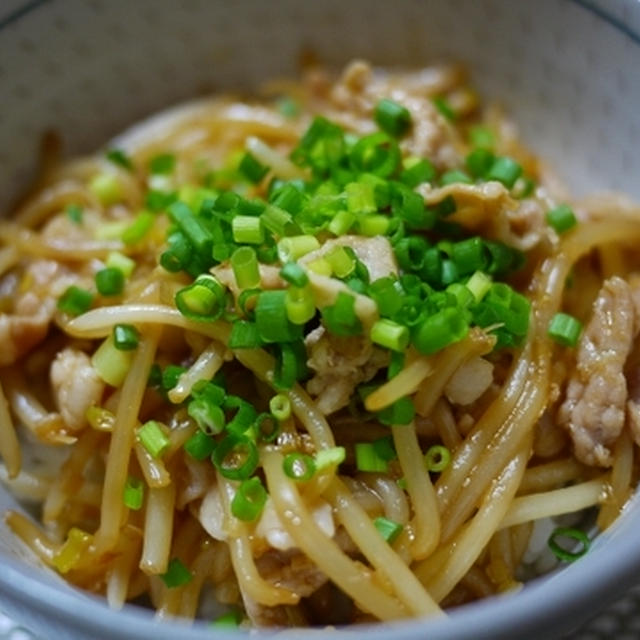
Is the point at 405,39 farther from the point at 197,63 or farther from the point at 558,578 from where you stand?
the point at 558,578

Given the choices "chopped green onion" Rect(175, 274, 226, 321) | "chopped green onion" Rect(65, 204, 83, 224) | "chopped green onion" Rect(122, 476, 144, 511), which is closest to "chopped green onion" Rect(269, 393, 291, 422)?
"chopped green onion" Rect(175, 274, 226, 321)

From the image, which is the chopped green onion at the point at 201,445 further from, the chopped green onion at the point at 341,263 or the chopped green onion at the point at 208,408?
the chopped green onion at the point at 341,263

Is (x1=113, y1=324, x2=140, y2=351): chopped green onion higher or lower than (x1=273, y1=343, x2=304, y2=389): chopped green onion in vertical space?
higher

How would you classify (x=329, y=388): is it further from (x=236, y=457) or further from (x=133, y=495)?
(x=133, y=495)

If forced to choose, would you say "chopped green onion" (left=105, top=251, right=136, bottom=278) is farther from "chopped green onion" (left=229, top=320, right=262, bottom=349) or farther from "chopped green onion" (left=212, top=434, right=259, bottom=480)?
"chopped green onion" (left=212, top=434, right=259, bottom=480)

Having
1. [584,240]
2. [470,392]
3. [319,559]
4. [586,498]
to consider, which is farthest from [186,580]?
[584,240]

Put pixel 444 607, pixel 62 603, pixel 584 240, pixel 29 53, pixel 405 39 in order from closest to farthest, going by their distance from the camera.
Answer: pixel 62 603 → pixel 444 607 → pixel 584 240 → pixel 29 53 → pixel 405 39
